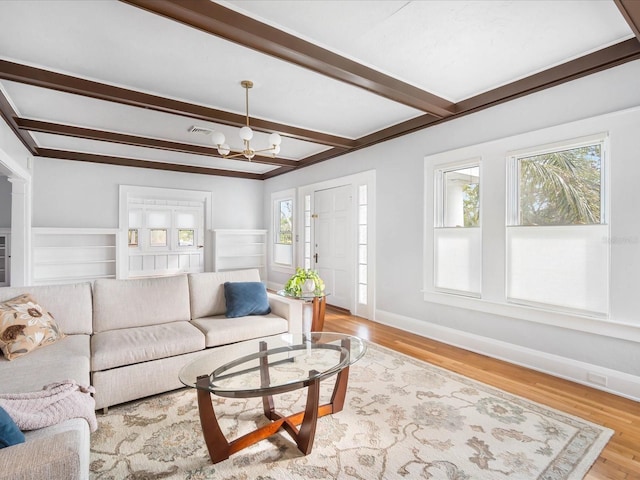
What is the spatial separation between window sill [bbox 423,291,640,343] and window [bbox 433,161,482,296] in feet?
0.35

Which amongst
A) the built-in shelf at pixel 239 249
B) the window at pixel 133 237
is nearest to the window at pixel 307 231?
the built-in shelf at pixel 239 249

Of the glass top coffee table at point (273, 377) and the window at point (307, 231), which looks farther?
the window at point (307, 231)

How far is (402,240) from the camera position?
4449 mm

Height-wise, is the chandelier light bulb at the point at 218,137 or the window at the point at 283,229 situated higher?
the chandelier light bulb at the point at 218,137

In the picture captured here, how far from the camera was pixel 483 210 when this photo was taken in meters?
3.51

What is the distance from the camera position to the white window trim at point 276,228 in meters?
6.70

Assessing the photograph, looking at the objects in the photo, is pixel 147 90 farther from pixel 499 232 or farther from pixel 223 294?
pixel 499 232

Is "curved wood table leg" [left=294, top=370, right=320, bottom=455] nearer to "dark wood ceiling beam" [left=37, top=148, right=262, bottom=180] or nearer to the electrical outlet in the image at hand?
the electrical outlet

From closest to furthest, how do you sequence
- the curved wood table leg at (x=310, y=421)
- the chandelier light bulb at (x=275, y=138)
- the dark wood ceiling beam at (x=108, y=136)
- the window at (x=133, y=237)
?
the curved wood table leg at (x=310, y=421)
the chandelier light bulb at (x=275, y=138)
the dark wood ceiling beam at (x=108, y=136)
the window at (x=133, y=237)

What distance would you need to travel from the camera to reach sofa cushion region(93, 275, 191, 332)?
286 centimetres

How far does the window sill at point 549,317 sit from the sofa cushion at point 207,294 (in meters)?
2.42

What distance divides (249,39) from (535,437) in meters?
3.12

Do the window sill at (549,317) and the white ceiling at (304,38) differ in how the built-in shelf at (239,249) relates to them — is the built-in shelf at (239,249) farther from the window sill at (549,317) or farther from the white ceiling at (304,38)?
the window sill at (549,317)

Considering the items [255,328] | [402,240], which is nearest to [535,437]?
[255,328]
